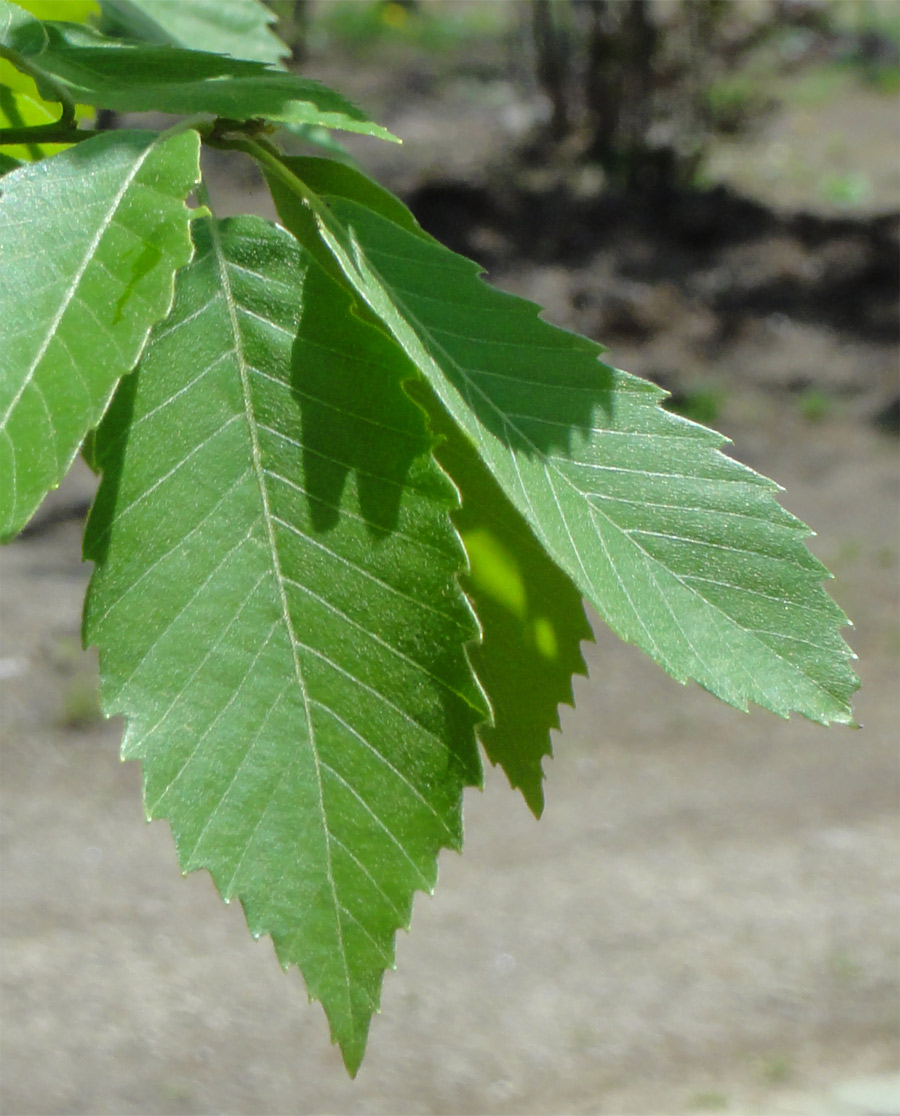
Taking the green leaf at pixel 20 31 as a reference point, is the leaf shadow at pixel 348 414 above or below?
below

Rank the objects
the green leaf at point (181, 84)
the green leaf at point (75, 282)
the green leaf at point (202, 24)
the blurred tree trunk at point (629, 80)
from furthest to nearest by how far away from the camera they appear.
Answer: the blurred tree trunk at point (629, 80) → the green leaf at point (202, 24) → the green leaf at point (181, 84) → the green leaf at point (75, 282)

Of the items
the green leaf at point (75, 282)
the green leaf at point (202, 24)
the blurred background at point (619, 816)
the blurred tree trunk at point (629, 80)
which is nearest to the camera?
the green leaf at point (75, 282)

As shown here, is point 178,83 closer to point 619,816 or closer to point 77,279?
point 77,279

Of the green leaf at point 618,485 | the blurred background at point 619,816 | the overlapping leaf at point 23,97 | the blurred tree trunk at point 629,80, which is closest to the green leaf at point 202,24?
the overlapping leaf at point 23,97

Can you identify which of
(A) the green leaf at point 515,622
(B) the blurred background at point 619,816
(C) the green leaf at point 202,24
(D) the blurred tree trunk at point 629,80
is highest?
(C) the green leaf at point 202,24

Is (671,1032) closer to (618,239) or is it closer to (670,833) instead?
(670,833)

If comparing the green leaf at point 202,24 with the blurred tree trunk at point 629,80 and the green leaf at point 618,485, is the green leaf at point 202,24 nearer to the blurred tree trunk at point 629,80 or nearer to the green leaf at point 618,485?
the green leaf at point 618,485

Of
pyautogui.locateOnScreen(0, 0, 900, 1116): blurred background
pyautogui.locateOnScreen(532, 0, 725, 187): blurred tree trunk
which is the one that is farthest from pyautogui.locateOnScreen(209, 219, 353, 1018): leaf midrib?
pyautogui.locateOnScreen(532, 0, 725, 187): blurred tree trunk

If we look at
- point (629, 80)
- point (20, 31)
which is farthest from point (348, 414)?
point (629, 80)
